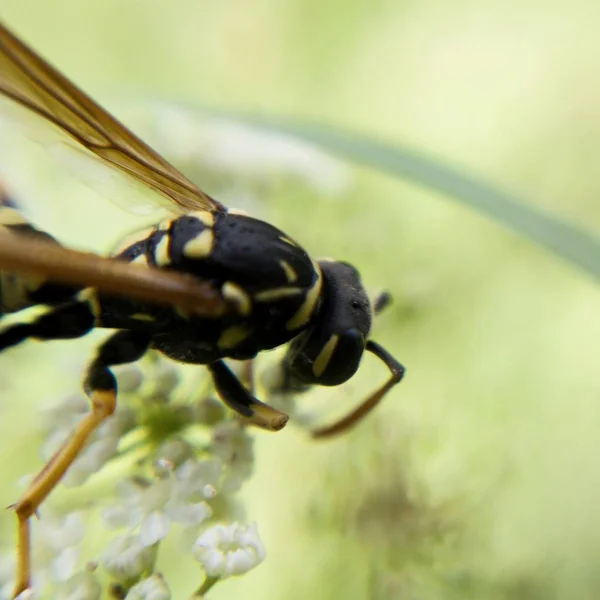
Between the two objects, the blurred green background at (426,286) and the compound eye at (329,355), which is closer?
the compound eye at (329,355)

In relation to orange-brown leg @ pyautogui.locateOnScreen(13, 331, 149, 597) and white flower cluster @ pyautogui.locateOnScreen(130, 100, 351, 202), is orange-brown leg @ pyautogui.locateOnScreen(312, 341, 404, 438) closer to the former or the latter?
orange-brown leg @ pyautogui.locateOnScreen(13, 331, 149, 597)

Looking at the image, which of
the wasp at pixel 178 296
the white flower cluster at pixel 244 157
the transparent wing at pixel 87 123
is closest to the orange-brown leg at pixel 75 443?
the wasp at pixel 178 296

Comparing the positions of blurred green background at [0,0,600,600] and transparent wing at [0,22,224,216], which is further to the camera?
blurred green background at [0,0,600,600]

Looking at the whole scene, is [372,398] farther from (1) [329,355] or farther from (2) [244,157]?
(2) [244,157]

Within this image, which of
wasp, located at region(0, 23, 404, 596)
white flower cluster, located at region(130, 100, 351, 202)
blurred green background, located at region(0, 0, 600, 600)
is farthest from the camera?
white flower cluster, located at region(130, 100, 351, 202)

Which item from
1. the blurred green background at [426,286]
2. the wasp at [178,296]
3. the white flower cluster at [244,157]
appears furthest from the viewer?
the white flower cluster at [244,157]

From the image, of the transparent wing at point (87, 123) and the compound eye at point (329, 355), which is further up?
the transparent wing at point (87, 123)

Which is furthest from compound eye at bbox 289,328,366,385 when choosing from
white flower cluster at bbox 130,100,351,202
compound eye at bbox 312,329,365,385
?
white flower cluster at bbox 130,100,351,202

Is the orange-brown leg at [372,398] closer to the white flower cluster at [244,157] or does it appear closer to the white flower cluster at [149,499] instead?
the white flower cluster at [149,499]

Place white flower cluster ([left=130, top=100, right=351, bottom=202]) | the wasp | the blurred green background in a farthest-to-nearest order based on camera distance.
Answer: white flower cluster ([left=130, top=100, right=351, bottom=202]) < the blurred green background < the wasp
